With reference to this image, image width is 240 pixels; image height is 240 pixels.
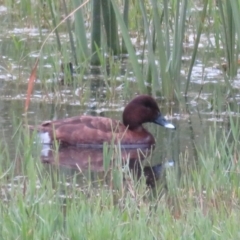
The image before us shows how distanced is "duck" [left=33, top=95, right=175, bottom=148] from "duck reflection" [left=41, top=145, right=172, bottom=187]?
0.08m

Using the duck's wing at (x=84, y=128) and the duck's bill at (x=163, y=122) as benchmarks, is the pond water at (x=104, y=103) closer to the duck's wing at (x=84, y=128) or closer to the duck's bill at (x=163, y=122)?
the duck's bill at (x=163, y=122)

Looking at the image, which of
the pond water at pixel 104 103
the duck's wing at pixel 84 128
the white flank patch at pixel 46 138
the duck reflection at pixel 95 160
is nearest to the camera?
the duck reflection at pixel 95 160

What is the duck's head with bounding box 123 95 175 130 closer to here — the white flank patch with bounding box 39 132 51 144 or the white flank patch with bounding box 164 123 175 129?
the white flank patch with bounding box 164 123 175 129

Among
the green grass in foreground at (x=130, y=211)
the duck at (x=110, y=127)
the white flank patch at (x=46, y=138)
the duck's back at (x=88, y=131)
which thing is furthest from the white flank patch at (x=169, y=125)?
the green grass in foreground at (x=130, y=211)

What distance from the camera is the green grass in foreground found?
372 cm

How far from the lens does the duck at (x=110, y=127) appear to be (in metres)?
6.52

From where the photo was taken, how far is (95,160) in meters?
6.07

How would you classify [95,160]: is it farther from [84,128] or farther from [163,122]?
[163,122]

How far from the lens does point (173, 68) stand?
6.84 m

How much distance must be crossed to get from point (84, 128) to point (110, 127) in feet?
0.61

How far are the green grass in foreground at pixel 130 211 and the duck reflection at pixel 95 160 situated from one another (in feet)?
2.56

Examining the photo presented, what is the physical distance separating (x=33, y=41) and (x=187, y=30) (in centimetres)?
145

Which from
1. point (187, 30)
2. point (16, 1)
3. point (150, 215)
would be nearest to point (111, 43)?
point (187, 30)

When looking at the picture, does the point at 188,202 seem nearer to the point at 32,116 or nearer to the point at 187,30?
the point at 32,116
